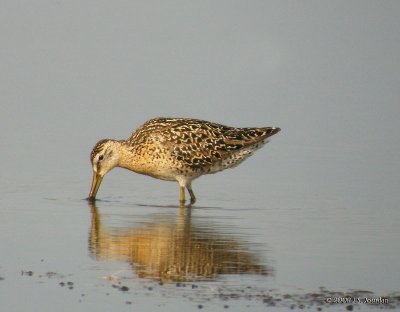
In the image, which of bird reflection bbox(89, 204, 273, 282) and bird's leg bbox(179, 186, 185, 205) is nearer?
bird reflection bbox(89, 204, 273, 282)

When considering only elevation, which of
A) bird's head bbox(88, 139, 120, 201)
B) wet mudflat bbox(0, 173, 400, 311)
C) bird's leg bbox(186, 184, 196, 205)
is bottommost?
wet mudflat bbox(0, 173, 400, 311)

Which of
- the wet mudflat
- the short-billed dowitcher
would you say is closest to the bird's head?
the short-billed dowitcher

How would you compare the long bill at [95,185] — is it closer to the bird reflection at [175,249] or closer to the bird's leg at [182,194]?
the bird's leg at [182,194]

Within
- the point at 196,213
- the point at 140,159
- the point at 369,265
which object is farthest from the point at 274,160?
the point at 369,265

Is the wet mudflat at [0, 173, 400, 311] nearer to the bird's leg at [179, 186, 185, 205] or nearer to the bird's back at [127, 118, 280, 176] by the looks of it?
the bird's leg at [179, 186, 185, 205]

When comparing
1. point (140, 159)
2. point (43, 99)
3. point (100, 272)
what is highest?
point (43, 99)

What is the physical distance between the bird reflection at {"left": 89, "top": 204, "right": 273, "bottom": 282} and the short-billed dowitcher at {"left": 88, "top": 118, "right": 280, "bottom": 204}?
2.64 metres

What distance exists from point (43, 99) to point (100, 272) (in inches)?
624

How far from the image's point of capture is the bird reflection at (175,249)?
12633 millimetres

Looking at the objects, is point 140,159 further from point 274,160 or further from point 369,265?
point 369,265

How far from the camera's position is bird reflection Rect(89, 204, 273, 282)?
12.6 meters

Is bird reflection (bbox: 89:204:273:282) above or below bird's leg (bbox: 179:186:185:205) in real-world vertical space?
below

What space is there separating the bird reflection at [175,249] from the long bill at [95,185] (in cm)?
194

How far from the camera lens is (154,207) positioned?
17.4 meters
